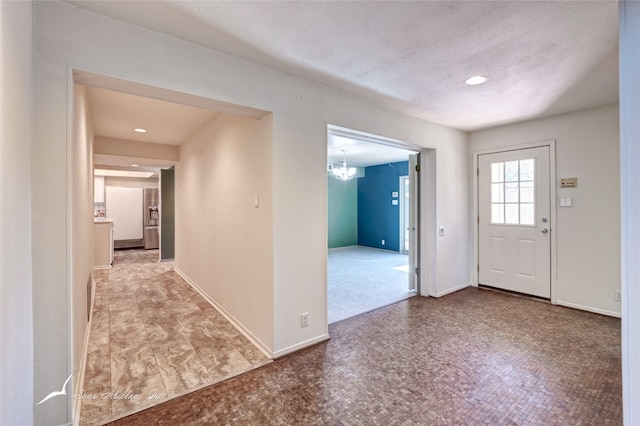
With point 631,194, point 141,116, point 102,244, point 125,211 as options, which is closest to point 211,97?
point 141,116

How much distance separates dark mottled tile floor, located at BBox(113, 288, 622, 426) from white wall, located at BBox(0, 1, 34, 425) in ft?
2.58

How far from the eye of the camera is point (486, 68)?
8.07ft

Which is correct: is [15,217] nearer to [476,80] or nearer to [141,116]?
[141,116]

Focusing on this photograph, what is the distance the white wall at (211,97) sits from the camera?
1.60 metres

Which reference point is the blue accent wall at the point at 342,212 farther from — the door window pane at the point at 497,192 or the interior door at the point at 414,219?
the door window pane at the point at 497,192

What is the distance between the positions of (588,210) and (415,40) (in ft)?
10.4

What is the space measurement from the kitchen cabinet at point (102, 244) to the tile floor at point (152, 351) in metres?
1.93

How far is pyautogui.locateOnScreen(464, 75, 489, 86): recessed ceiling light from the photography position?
8.64 feet

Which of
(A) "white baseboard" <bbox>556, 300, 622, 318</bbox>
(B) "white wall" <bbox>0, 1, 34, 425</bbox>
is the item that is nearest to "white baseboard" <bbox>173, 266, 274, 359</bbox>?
(B) "white wall" <bbox>0, 1, 34, 425</bbox>

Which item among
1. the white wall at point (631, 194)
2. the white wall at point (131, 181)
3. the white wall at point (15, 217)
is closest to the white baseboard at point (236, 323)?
the white wall at point (15, 217)

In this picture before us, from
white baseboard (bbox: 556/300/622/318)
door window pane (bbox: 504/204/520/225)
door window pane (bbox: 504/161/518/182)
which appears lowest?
white baseboard (bbox: 556/300/622/318)

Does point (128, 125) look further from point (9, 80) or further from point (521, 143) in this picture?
point (521, 143)

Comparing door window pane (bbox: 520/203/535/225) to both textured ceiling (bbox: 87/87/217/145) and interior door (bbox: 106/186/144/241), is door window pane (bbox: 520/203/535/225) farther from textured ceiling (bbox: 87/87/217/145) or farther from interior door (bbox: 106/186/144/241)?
interior door (bbox: 106/186/144/241)

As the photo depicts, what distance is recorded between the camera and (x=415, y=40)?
2.04 metres
